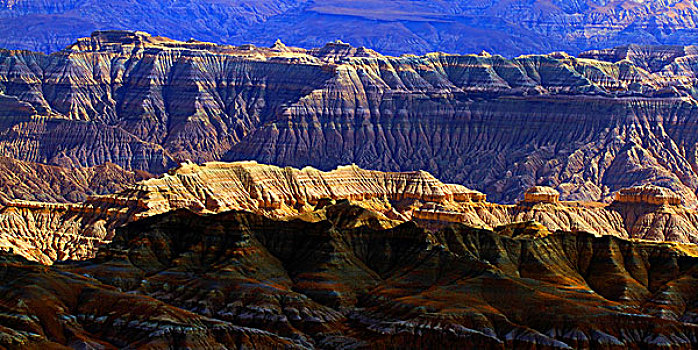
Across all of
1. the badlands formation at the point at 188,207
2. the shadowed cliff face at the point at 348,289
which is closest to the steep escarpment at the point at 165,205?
the badlands formation at the point at 188,207

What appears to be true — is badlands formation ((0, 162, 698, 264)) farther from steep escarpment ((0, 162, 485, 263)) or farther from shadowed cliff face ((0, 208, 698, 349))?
shadowed cliff face ((0, 208, 698, 349))

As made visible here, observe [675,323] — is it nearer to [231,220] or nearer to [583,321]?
[583,321]

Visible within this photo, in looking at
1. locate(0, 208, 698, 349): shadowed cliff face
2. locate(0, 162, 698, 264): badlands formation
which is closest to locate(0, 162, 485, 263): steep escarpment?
locate(0, 162, 698, 264): badlands formation

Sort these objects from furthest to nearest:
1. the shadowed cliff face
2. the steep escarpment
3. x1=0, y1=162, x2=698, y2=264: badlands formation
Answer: x1=0, y1=162, x2=698, y2=264: badlands formation, the steep escarpment, the shadowed cliff face

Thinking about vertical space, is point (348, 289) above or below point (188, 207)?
above

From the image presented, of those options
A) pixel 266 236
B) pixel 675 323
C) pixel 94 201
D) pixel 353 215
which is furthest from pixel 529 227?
pixel 94 201

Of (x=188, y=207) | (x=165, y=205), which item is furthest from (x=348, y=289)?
(x=165, y=205)

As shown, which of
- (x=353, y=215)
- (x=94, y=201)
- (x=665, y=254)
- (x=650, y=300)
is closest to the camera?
(x=650, y=300)

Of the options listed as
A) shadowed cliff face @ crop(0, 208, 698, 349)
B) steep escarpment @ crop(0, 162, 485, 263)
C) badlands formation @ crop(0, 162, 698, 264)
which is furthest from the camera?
badlands formation @ crop(0, 162, 698, 264)

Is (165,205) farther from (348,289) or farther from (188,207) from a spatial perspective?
(348,289)
